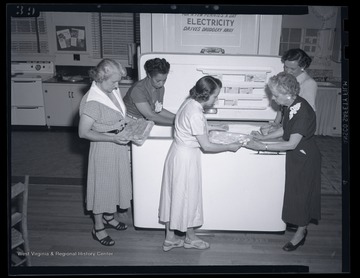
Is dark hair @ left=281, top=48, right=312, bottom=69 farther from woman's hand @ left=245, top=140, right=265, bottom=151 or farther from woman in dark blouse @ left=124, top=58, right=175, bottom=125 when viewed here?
woman in dark blouse @ left=124, top=58, right=175, bottom=125

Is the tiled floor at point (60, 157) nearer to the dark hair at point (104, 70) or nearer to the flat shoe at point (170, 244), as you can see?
the flat shoe at point (170, 244)

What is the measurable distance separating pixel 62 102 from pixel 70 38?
1.01m

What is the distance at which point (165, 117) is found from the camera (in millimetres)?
2734

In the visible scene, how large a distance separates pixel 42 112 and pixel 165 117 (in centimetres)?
258

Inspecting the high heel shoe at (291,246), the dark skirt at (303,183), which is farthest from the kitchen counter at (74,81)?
the high heel shoe at (291,246)

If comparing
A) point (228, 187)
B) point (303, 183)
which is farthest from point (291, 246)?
point (228, 187)

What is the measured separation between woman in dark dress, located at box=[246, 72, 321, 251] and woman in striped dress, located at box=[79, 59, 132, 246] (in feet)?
2.66

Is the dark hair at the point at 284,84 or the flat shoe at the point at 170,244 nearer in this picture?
the dark hair at the point at 284,84

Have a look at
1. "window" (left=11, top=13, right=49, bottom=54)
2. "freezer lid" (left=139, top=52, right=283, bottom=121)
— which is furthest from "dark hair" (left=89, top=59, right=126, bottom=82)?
A: "window" (left=11, top=13, right=49, bottom=54)

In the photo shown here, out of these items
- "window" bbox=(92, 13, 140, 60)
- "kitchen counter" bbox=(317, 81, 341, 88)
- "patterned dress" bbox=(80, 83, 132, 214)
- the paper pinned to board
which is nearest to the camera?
"patterned dress" bbox=(80, 83, 132, 214)

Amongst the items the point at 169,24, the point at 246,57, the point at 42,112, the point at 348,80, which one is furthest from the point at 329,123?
the point at 42,112

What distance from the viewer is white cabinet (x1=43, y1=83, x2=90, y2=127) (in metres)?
4.60

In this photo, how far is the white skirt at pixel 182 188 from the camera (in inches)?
81.3

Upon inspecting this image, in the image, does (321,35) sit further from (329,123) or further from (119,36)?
(119,36)
